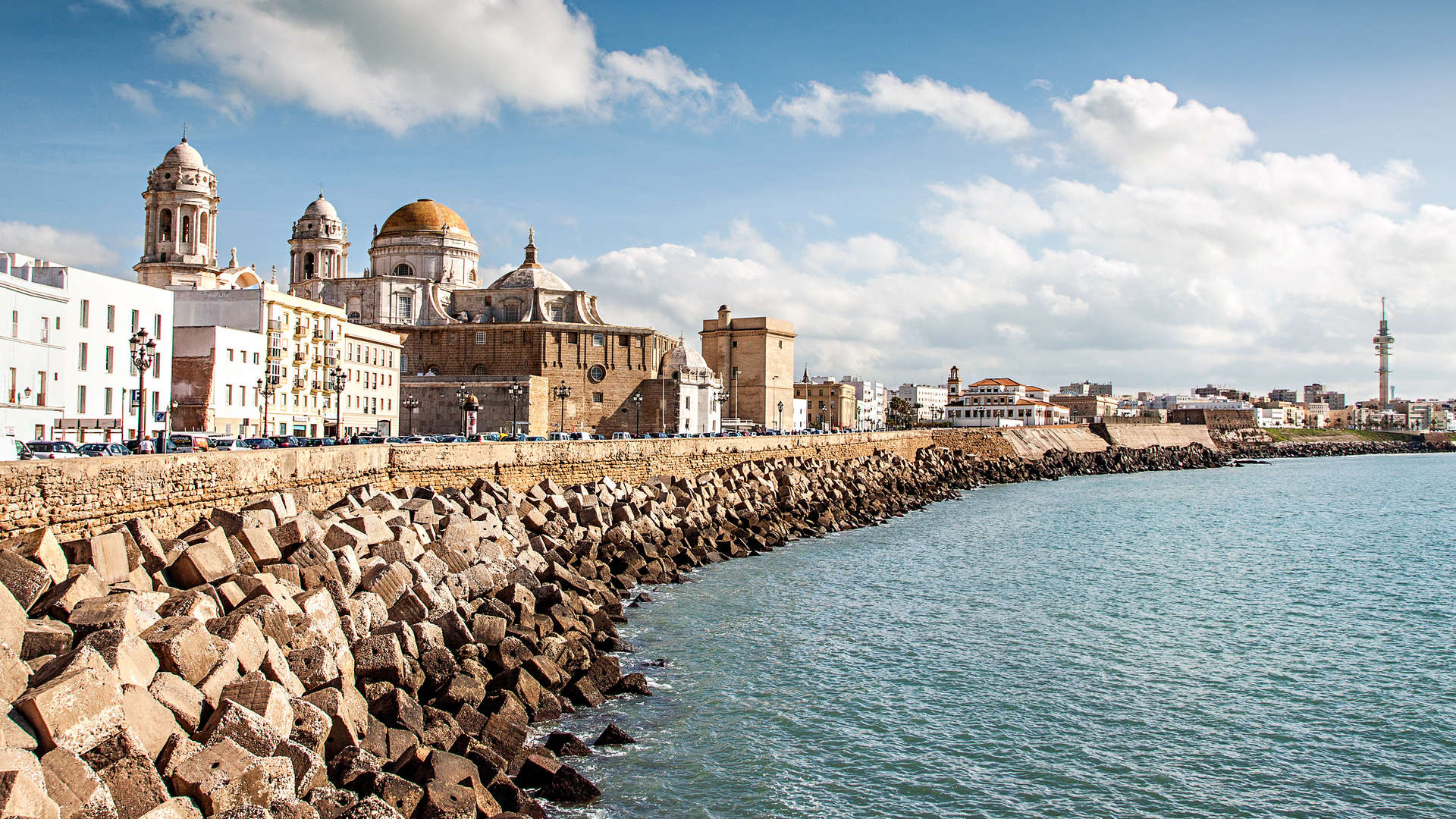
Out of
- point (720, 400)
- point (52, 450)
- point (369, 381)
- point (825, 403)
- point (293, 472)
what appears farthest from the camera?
point (825, 403)

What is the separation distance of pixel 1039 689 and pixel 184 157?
5449cm

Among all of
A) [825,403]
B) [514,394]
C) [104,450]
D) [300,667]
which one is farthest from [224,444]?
[825,403]

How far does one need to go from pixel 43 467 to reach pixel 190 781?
23.6ft

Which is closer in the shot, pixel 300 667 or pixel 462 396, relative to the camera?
pixel 300 667

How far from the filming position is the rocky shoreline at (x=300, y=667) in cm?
749

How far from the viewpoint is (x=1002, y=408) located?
365 ft

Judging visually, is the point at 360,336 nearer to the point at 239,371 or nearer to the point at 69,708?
the point at 239,371

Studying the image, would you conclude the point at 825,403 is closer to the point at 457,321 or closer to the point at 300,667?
the point at 457,321

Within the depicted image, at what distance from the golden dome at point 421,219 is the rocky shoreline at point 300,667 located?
157ft

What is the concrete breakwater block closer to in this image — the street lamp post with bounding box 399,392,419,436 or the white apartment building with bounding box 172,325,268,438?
the white apartment building with bounding box 172,325,268,438

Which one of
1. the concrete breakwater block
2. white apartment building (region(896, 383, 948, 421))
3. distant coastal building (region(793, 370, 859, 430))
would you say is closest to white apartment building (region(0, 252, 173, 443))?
the concrete breakwater block

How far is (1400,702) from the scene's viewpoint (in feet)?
46.3

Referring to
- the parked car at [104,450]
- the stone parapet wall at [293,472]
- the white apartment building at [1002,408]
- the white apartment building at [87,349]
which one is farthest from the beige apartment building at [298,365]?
the white apartment building at [1002,408]

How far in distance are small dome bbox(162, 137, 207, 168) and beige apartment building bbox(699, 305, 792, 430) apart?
37277mm
